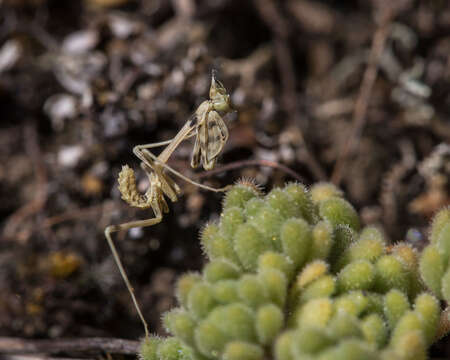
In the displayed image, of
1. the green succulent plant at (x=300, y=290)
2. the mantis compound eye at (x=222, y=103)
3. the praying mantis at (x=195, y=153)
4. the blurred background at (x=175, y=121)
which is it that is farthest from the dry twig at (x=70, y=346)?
the mantis compound eye at (x=222, y=103)

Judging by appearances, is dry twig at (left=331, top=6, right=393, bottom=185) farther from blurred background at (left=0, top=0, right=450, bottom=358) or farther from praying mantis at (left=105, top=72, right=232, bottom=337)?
praying mantis at (left=105, top=72, right=232, bottom=337)

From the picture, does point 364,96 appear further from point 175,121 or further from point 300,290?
point 300,290

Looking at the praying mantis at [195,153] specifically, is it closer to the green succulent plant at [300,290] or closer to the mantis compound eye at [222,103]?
the mantis compound eye at [222,103]

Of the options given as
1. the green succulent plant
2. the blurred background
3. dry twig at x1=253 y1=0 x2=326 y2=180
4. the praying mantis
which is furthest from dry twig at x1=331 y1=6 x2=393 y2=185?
the green succulent plant

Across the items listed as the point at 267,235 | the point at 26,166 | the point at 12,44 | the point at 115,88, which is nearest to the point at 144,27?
the point at 115,88

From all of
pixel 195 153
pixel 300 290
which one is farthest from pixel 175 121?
pixel 300 290

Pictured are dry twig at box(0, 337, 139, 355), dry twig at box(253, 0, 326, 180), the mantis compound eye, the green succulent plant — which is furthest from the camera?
dry twig at box(253, 0, 326, 180)

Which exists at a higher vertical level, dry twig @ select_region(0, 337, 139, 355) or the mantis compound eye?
the mantis compound eye

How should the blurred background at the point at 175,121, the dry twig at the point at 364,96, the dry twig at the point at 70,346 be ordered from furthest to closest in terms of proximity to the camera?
the dry twig at the point at 364,96 → the blurred background at the point at 175,121 → the dry twig at the point at 70,346
